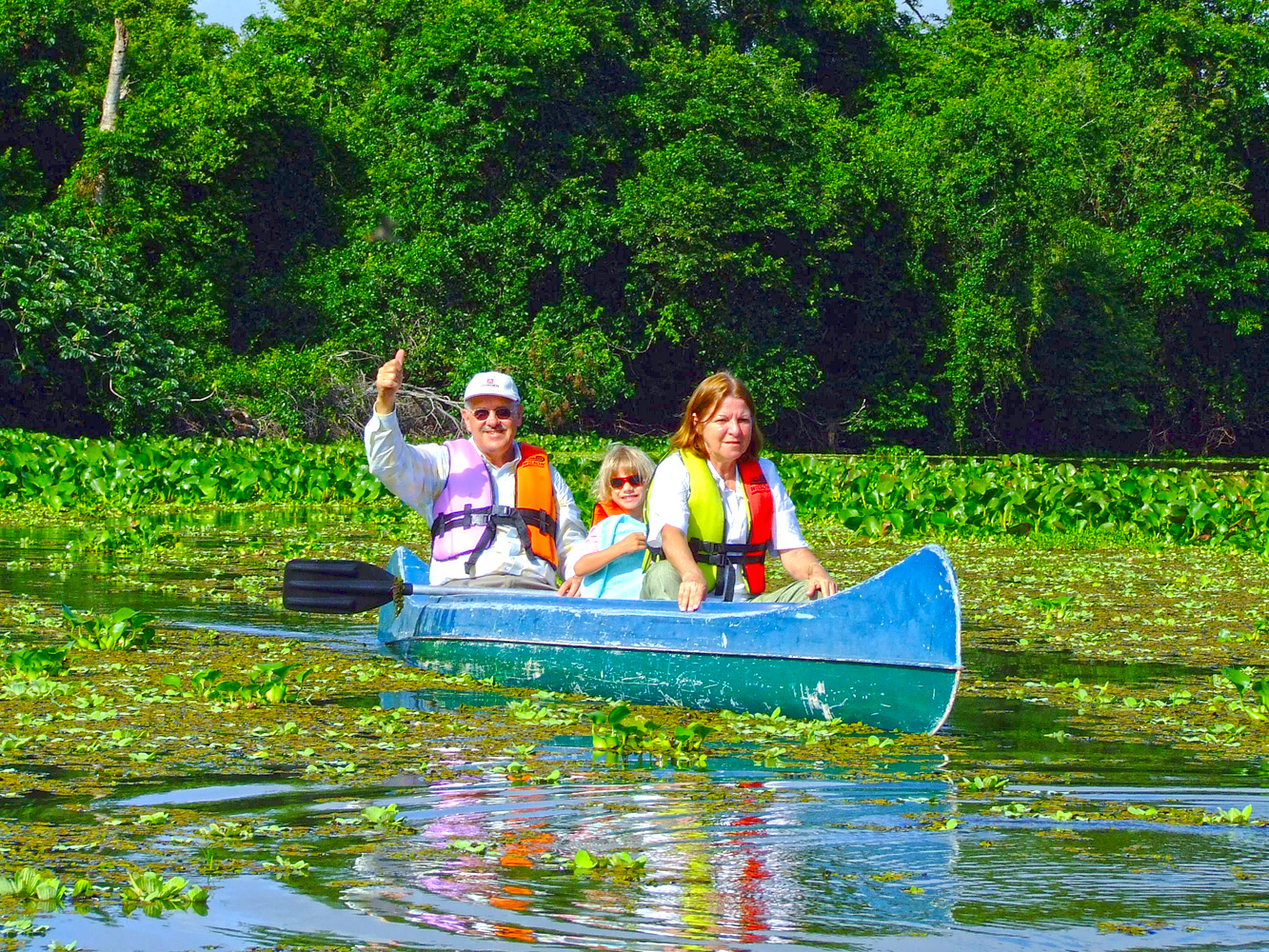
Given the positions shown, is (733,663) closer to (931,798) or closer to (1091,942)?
(931,798)

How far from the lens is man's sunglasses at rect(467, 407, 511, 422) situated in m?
7.05

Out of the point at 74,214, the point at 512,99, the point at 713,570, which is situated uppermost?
the point at 512,99

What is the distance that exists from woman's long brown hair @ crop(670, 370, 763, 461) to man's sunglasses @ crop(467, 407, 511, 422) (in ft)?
3.24

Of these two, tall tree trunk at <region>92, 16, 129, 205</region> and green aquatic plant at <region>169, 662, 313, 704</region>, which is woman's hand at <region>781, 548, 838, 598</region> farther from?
tall tree trunk at <region>92, 16, 129, 205</region>

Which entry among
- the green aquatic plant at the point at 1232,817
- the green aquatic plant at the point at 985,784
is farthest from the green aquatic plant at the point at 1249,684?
the green aquatic plant at the point at 1232,817

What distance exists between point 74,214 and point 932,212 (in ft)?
50.6

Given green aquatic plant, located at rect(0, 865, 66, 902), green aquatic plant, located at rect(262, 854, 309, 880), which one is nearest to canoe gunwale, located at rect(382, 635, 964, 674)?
green aquatic plant, located at rect(262, 854, 309, 880)

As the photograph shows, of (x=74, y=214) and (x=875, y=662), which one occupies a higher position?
(x=74, y=214)

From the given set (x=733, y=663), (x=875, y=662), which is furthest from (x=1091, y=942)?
(x=733, y=663)

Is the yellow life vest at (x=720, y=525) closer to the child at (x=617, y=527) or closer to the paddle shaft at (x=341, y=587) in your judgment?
the child at (x=617, y=527)

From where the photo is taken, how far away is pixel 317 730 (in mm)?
5426

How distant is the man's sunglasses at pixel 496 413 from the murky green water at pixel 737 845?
1243mm

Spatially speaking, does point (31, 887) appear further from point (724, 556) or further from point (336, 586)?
point (336, 586)

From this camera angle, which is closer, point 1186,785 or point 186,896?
point 186,896
